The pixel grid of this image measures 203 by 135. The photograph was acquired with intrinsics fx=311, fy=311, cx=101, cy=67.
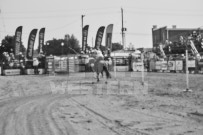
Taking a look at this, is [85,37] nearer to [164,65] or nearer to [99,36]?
[99,36]

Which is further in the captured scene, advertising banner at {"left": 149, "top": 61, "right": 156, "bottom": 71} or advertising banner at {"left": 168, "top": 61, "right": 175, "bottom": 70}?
advertising banner at {"left": 149, "top": 61, "right": 156, "bottom": 71}

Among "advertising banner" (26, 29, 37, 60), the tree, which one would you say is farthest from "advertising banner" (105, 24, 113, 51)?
the tree

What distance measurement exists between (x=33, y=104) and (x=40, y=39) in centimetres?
3289

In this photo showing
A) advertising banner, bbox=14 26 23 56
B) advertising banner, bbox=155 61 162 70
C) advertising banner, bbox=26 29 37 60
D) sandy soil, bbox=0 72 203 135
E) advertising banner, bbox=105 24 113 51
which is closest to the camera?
sandy soil, bbox=0 72 203 135

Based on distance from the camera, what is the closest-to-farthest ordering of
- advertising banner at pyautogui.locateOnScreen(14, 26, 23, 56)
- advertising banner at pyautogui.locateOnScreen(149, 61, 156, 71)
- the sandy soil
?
the sandy soil < advertising banner at pyautogui.locateOnScreen(149, 61, 156, 71) < advertising banner at pyautogui.locateOnScreen(14, 26, 23, 56)

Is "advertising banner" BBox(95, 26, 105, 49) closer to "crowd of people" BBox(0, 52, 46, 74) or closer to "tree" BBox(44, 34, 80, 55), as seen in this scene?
"crowd of people" BBox(0, 52, 46, 74)

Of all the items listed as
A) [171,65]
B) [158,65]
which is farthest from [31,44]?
[171,65]

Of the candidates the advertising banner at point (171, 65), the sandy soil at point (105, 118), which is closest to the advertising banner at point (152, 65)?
the advertising banner at point (171, 65)

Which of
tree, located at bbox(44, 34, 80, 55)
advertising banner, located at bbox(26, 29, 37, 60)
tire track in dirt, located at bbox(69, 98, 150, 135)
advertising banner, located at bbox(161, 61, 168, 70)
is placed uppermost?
tree, located at bbox(44, 34, 80, 55)

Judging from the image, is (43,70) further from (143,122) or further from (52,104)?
(143,122)

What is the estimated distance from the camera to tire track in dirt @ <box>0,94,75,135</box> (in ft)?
19.7

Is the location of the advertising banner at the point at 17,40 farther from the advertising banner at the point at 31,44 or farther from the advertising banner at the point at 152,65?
the advertising banner at the point at 152,65

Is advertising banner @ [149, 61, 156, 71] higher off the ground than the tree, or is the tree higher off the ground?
the tree

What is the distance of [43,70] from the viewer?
36.0 m
